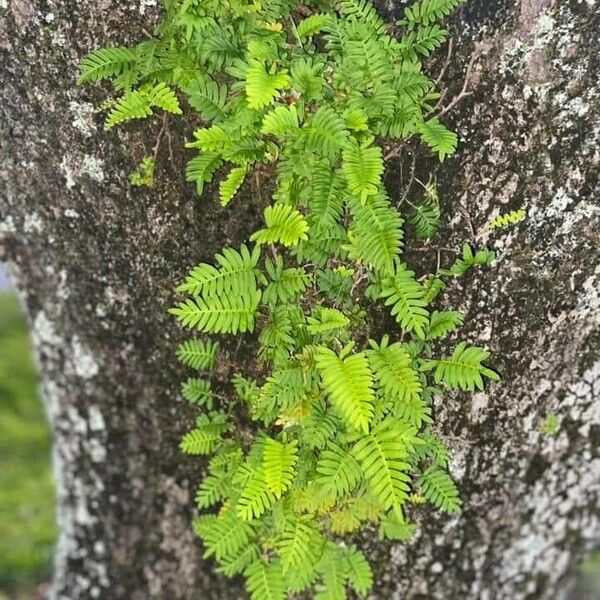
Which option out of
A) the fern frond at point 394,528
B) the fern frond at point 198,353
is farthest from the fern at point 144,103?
the fern frond at point 394,528

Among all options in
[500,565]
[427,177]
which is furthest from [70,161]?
[500,565]

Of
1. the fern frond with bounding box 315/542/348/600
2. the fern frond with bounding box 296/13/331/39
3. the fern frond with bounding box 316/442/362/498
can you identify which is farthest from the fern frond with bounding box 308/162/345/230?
the fern frond with bounding box 315/542/348/600

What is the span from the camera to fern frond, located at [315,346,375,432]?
1.90m

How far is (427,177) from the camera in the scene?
2004 mm

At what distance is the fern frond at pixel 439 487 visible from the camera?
2.27 m

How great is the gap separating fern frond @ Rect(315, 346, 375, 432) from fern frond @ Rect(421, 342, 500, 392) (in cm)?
24

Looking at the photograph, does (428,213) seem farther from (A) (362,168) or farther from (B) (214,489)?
(B) (214,489)

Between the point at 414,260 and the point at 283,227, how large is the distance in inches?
17.0

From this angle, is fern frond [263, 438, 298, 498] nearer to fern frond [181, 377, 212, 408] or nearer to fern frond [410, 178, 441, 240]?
fern frond [181, 377, 212, 408]

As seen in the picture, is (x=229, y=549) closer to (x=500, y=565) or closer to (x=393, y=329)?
(x=393, y=329)

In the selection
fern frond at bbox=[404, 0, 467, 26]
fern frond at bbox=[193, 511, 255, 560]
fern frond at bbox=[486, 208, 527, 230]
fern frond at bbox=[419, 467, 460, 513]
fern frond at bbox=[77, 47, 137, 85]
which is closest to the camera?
fern frond at bbox=[404, 0, 467, 26]

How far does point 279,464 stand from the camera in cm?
208

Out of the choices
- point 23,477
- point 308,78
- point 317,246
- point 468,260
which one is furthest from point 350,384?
point 23,477

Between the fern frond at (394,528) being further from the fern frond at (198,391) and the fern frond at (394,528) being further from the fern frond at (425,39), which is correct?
the fern frond at (425,39)
